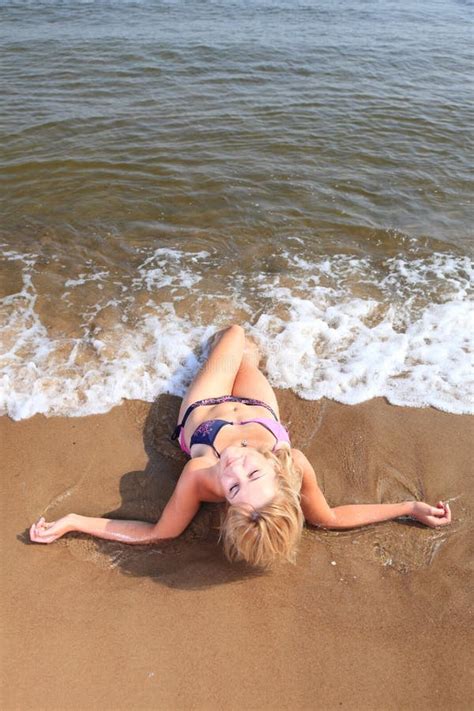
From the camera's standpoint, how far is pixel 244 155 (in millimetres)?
8758

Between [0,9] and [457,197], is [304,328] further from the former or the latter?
[0,9]

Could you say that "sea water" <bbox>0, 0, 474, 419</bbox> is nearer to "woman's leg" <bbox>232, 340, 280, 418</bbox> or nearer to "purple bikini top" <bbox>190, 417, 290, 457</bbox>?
"woman's leg" <bbox>232, 340, 280, 418</bbox>

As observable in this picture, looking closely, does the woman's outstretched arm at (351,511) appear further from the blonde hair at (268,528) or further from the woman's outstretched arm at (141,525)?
the woman's outstretched arm at (141,525)

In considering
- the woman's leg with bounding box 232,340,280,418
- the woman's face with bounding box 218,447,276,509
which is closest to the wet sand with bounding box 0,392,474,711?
the woman's leg with bounding box 232,340,280,418

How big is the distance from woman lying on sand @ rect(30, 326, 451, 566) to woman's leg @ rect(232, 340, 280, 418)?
0.01 metres

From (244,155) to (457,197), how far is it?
11.2 feet

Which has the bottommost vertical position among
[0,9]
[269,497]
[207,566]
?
[207,566]

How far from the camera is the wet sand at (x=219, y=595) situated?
2848 mm

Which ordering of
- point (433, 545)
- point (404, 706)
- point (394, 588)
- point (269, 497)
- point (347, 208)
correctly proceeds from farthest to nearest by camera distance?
point (347, 208) → point (433, 545) → point (394, 588) → point (269, 497) → point (404, 706)

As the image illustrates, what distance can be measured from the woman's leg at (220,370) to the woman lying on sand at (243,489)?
11 millimetres

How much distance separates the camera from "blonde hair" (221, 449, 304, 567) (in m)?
3.07

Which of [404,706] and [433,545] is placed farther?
[433,545]

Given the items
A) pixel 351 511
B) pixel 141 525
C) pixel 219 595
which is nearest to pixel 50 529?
pixel 141 525

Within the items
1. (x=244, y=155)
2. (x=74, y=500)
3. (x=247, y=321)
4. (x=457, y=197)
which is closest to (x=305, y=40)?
(x=244, y=155)
